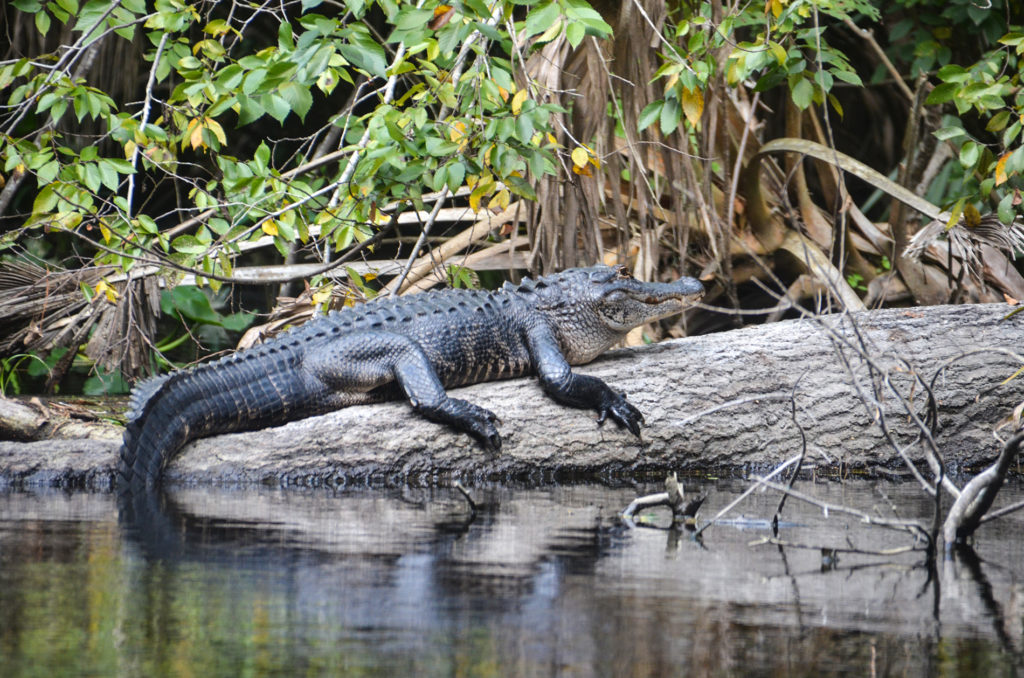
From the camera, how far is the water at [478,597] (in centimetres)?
214

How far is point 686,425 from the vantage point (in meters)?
5.27

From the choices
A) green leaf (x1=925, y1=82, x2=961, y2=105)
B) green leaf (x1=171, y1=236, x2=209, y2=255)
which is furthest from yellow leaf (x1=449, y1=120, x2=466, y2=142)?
green leaf (x1=925, y1=82, x2=961, y2=105)

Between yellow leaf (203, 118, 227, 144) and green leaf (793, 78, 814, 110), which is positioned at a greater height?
green leaf (793, 78, 814, 110)

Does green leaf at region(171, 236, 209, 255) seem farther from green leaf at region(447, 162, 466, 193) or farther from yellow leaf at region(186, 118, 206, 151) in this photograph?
green leaf at region(447, 162, 466, 193)

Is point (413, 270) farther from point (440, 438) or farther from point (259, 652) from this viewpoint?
point (259, 652)

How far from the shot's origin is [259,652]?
7.06 feet

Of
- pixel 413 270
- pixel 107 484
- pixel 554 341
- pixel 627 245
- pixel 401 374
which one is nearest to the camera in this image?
pixel 107 484

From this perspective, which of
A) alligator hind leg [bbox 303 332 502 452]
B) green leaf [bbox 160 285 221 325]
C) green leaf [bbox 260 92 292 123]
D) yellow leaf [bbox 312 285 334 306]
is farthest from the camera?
green leaf [bbox 160 285 221 325]

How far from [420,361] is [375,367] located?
8.6 inches

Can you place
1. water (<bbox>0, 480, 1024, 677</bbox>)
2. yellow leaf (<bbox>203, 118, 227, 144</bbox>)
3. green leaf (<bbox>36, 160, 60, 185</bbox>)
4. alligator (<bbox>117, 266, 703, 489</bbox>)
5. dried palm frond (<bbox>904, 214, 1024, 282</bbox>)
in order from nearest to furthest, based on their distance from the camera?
water (<bbox>0, 480, 1024, 677</bbox>) → alligator (<bbox>117, 266, 703, 489</bbox>) → green leaf (<bbox>36, 160, 60, 185</bbox>) → yellow leaf (<bbox>203, 118, 227, 144</bbox>) → dried palm frond (<bbox>904, 214, 1024, 282</bbox>)

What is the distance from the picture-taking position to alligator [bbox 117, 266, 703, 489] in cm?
482

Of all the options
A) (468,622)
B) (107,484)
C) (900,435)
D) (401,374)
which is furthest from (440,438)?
(468,622)

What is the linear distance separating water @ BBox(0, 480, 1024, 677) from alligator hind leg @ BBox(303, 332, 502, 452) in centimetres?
108

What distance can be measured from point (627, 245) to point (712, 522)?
3218mm
